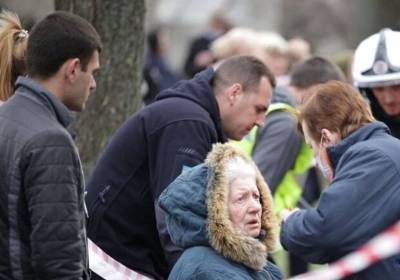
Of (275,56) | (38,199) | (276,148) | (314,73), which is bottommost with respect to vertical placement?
(275,56)

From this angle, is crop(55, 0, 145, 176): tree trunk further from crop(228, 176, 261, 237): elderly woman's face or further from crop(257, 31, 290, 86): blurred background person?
crop(257, 31, 290, 86): blurred background person

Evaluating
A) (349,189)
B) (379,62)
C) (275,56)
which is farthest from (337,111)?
(275,56)

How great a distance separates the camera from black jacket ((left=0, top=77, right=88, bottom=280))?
523 centimetres

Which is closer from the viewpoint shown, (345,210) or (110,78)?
(345,210)

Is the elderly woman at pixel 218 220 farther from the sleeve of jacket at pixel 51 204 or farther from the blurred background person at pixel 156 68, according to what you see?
the blurred background person at pixel 156 68

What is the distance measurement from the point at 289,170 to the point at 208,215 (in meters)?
3.49

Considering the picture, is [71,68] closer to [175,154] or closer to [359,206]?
[175,154]

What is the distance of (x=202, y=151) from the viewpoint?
650 centimetres

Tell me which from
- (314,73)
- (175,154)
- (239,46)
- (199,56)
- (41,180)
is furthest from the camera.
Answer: (199,56)

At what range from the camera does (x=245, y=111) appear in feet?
23.4

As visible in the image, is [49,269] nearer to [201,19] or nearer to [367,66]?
[367,66]

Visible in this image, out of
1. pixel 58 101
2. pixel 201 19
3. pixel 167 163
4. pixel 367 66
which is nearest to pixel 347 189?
pixel 167 163

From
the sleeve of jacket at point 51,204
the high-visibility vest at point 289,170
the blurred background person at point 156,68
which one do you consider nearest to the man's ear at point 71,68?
the sleeve of jacket at point 51,204

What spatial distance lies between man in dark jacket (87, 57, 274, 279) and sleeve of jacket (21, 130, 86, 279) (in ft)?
3.74
